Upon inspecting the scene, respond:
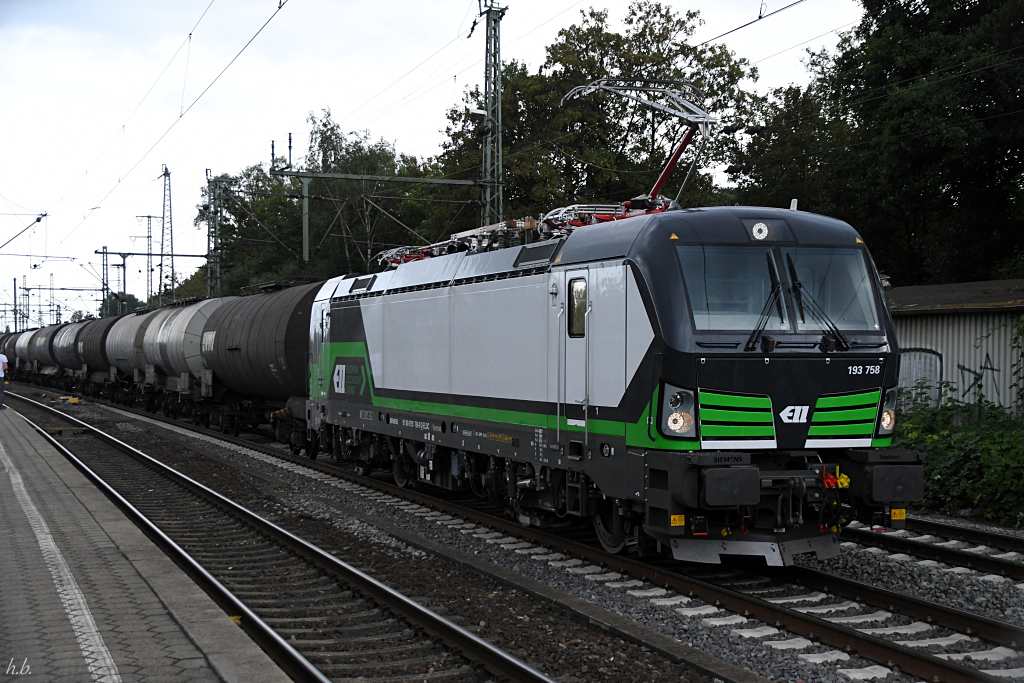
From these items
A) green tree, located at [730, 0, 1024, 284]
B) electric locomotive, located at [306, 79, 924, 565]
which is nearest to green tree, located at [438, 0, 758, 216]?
green tree, located at [730, 0, 1024, 284]

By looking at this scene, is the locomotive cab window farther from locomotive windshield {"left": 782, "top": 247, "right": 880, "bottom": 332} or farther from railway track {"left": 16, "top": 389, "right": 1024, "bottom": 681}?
railway track {"left": 16, "top": 389, "right": 1024, "bottom": 681}

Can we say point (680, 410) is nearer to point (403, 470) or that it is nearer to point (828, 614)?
point (828, 614)

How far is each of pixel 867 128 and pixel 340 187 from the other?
34188 millimetres

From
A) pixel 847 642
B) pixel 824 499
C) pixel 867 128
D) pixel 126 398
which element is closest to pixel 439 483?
pixel 824 499

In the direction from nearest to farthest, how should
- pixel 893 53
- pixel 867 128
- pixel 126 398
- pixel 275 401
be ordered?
pixel 275 401 < pixel 893 53 < pixel 867 128 < pixel 126 398

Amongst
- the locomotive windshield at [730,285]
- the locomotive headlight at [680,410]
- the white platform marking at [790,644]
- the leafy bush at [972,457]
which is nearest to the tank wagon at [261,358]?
the leafy bush at [972,457]

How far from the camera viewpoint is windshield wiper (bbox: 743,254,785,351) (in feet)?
30.0

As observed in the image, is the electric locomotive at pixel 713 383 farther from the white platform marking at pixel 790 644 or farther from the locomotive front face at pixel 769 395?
the white platform marking at pixel 790 644

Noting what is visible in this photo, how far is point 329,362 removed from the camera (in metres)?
18.4

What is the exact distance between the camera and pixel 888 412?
9719mm

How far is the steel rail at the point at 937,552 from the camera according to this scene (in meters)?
9.82

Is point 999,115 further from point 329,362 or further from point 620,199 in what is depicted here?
point 329,362

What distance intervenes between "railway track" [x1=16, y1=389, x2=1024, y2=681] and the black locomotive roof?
293 cm

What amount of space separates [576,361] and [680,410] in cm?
163
